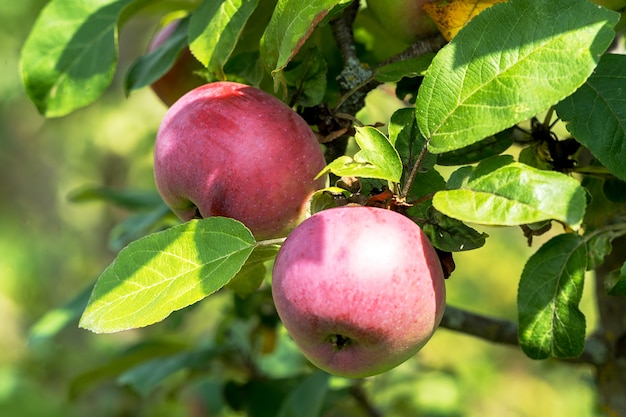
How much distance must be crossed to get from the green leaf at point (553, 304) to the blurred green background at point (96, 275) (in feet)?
1.21

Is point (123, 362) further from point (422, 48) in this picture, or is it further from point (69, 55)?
point (422, 48)

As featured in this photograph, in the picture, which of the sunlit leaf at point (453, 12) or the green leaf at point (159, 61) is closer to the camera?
the sunlit leaf at point (453, 12)

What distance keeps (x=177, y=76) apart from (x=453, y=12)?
1.28 feet

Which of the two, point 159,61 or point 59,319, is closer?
point 159,61

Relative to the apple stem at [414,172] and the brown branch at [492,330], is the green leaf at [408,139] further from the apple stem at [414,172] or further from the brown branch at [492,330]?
the brown branch at [492,330]

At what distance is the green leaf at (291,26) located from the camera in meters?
0.59

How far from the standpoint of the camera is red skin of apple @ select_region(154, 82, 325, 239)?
2.08ft

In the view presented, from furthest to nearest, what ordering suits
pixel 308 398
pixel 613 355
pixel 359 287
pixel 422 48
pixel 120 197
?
pixel 120 197
pixel 308 398
pixel 613 355
pixel 422 48
pixel 359 287

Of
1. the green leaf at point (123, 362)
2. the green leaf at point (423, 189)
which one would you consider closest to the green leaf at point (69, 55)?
the green leaf at point (423, 189)

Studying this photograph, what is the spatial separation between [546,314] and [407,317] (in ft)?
0.51

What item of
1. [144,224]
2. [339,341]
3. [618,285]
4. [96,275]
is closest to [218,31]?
[339,341]

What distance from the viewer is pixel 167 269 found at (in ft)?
1.96

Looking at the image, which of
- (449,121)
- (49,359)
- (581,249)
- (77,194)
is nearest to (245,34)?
(449,121)

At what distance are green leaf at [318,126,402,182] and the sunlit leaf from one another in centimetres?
14
